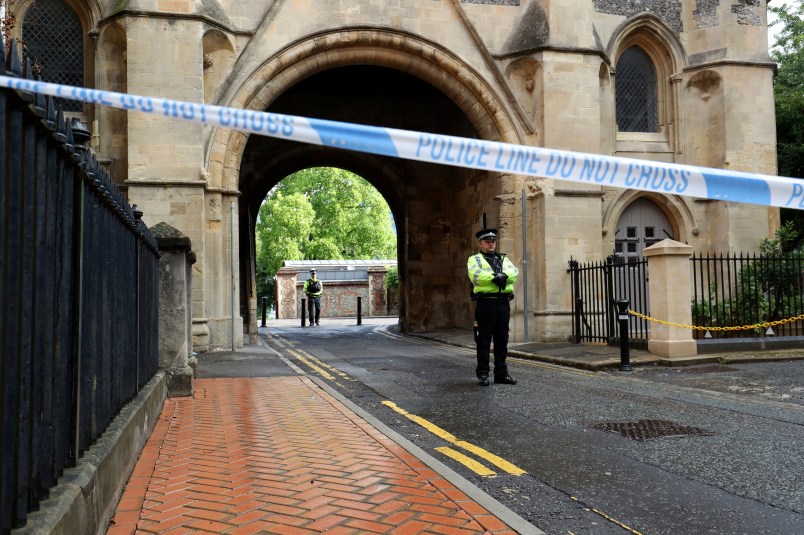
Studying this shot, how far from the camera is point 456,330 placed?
66.4ft

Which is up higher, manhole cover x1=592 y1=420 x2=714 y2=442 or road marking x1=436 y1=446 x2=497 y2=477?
road marking x1=436 y1=446 x2=497 y2=477

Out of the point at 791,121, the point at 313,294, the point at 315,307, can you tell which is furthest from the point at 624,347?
the point at 315,307

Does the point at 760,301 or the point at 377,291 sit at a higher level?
the point at 377,291

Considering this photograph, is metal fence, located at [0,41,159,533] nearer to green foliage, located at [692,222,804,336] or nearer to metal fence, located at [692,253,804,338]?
green foliage, located at [692,222,804,336]

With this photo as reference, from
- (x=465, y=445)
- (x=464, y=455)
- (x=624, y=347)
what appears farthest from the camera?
(x=624, y=347)

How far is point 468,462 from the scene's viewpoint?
467 cm

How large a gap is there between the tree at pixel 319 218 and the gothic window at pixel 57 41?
31259mm

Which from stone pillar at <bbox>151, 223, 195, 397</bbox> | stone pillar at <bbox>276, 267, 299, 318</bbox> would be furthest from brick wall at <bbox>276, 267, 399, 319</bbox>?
stone pillar at <bbox>151, 223, 195, 397</bbox>

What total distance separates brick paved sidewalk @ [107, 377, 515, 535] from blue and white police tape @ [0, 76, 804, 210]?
164 centimetres

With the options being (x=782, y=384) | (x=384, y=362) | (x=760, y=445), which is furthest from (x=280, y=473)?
(x=384, y=362)

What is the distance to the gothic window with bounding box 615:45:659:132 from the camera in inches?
718

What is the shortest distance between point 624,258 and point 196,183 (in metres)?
10.7

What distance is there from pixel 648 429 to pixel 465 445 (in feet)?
5.21

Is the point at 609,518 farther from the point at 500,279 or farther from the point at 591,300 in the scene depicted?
the point at 591,300
